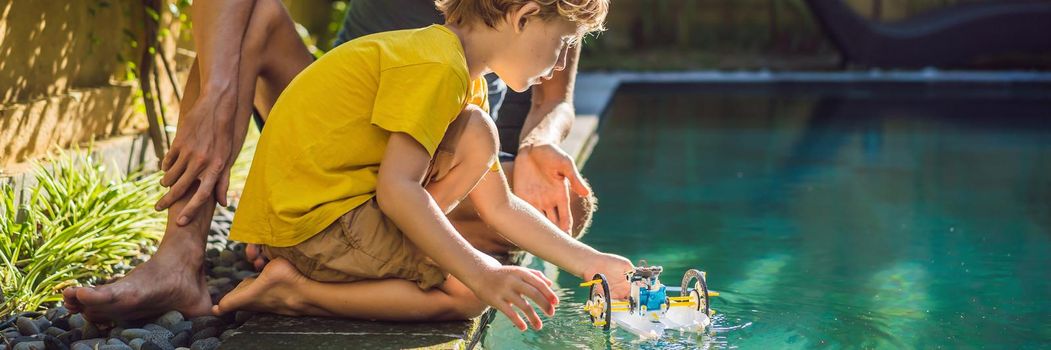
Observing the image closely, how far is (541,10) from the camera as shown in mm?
2018

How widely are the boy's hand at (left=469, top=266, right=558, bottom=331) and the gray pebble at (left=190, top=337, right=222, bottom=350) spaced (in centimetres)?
49

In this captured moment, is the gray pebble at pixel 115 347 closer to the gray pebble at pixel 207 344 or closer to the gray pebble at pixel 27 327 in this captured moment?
the gray pebble at pixel 207 344

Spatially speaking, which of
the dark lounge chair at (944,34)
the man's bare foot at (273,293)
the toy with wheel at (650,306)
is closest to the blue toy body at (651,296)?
the toy with wheel at (650,306)

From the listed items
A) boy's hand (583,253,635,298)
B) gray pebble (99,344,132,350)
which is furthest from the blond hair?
gray pebble (99,344,132,350)

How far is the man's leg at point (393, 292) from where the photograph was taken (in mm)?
2080

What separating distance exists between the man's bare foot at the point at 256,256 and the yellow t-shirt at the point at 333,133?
513mm

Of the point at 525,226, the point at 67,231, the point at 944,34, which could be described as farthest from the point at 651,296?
the point at 944,34

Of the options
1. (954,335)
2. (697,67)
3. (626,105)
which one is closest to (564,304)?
(954,335)

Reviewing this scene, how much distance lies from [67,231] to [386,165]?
1.03 m

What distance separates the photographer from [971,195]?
4059 mm

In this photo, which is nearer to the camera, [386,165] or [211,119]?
[386,165]

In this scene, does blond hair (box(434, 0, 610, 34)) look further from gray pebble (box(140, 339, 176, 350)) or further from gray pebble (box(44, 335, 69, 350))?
gray pebble (box(44, 335, 69, 350))

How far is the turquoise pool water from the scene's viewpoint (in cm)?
234

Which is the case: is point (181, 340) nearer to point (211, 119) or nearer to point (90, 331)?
point (90, 331)
